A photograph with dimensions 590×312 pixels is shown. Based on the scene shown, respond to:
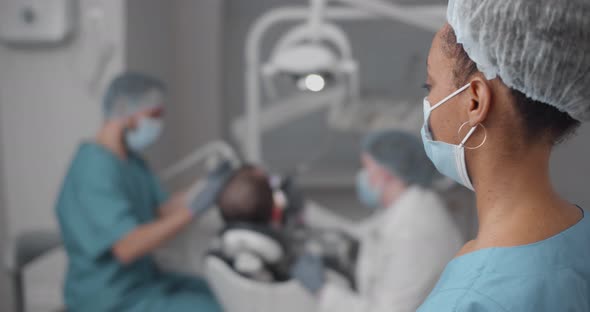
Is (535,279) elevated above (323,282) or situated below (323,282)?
above

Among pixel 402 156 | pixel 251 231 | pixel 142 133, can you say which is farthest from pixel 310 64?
pixel 142 133

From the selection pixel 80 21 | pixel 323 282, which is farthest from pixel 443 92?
pixel 80 21

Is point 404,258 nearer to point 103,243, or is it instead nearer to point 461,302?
point 461,302

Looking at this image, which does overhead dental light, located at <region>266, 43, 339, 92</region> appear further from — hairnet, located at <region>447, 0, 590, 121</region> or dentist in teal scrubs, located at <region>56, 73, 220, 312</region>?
hairnet, located at <region>447, 0, 590, 121</region>

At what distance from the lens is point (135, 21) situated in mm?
2373

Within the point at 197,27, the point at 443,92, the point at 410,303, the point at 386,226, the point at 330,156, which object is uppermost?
the point at 443,92

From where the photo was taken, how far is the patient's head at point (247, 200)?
5.32 feet

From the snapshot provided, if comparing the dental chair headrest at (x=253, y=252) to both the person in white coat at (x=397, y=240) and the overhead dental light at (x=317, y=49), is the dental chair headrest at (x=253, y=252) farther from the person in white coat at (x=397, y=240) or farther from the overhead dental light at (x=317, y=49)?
the overhead dental light at (x=317, y=49)

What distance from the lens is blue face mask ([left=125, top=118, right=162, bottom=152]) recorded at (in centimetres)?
192

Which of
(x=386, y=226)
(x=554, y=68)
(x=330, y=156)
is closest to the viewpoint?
(x=554, y=68)

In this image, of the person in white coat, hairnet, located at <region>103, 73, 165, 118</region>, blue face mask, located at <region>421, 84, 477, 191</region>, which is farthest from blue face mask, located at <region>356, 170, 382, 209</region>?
blue face mask, located at <region>421, 84, 477, 191</region>

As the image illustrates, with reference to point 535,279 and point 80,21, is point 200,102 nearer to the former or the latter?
point 80,21

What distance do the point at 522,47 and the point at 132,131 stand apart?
5.00 feet

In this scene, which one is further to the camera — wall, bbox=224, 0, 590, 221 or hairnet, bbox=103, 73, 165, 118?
wall, bbox=224, 0, 590, 221
